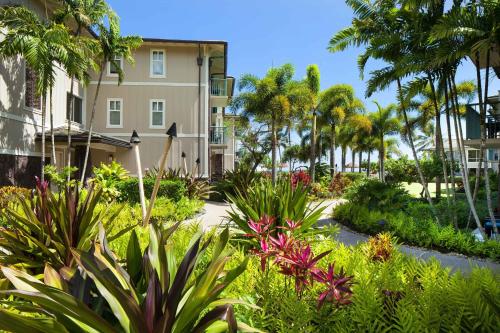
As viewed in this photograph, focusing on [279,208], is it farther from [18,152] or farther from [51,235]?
[18,152]

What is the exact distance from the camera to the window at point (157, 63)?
25.1 meters

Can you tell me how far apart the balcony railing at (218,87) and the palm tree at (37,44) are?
1314 centimetres

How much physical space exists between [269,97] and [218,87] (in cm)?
411

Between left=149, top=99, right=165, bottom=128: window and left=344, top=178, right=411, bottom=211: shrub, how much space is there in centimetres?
1479

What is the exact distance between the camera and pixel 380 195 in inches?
529

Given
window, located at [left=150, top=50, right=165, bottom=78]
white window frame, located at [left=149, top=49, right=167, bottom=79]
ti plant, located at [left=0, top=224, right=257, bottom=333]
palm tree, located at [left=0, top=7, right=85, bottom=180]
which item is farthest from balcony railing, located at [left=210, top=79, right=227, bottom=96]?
ti plant, located at [left=0, top=224, right=257, bottom=333]

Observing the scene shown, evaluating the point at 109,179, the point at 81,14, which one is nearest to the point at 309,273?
the point at 109,179

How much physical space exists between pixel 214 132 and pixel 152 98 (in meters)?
5.24

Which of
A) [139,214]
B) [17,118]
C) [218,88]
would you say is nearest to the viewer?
[139,214]

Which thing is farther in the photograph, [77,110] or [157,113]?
[157,113]

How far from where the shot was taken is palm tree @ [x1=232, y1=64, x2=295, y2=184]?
26312mm

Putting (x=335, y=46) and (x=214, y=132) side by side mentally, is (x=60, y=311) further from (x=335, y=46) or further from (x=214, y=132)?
(x=214, y=132)

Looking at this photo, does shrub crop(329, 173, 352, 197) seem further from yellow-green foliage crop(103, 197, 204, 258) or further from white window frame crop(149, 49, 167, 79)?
yellow-green foliage crop(103, 197, 204, 258)

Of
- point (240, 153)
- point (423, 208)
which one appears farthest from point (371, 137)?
point (423, 208)
